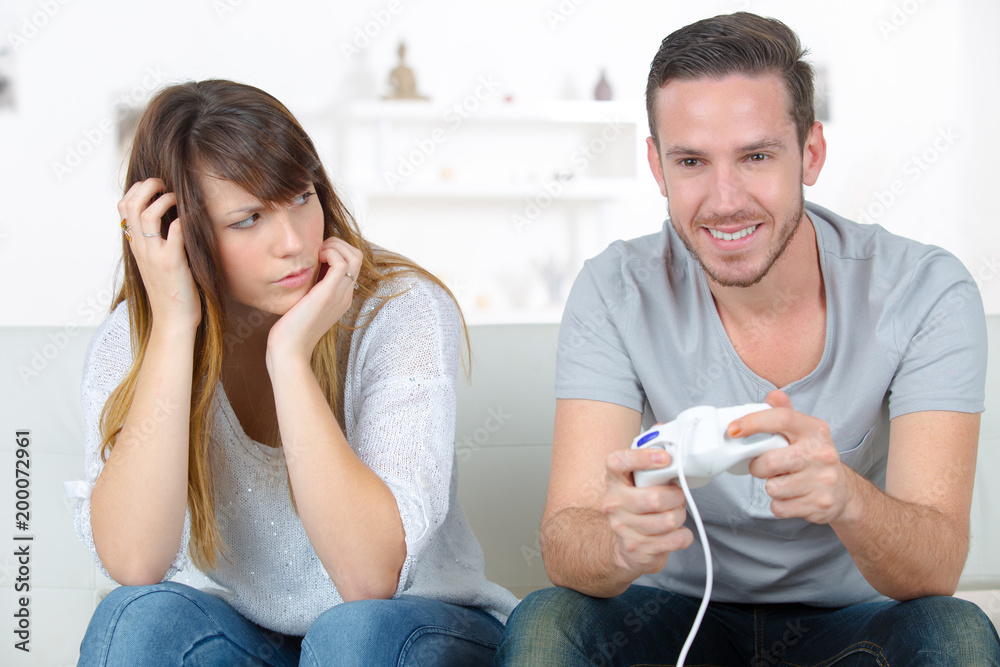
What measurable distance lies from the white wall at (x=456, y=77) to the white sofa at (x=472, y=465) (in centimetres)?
226

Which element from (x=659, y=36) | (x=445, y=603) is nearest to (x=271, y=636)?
(x=445, y=603)

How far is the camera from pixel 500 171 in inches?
167

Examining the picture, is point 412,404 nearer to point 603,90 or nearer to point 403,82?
point 403,82

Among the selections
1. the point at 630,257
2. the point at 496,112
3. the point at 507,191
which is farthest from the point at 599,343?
the point at 496,112

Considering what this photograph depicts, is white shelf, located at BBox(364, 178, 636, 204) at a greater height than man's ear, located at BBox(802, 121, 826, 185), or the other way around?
man's ear, located at BBox(802, 121, 826, 185)

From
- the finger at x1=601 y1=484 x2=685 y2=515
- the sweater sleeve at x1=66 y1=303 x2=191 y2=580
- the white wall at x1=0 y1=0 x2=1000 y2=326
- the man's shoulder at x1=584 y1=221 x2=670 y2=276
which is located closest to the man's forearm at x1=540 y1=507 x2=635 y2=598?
the finger at x1=601 y1=484 x2=685 y2=515

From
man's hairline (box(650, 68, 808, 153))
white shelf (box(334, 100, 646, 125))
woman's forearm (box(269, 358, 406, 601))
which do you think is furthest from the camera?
white shelf (box(334, 100, 646, 125))

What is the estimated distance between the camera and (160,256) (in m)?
1.17

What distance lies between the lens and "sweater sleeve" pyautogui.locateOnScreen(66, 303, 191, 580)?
1.20 metres

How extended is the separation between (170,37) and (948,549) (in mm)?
3799

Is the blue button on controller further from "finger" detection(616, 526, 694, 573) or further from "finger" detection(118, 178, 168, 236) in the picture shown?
"finger" detection(118, 178, 168, 236)

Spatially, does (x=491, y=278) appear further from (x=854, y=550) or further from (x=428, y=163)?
(x=854, y=550)

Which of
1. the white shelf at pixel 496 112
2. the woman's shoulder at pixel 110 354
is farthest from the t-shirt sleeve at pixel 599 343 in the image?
the white shelf at pixel 496 112

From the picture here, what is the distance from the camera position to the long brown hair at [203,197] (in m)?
1.12
